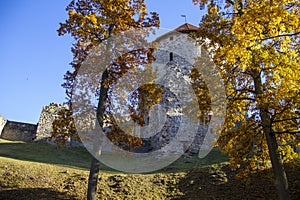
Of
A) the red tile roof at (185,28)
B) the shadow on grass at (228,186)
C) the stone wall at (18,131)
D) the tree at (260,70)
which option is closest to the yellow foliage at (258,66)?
the tree at (260,70)

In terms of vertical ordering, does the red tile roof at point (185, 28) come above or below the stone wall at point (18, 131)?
above

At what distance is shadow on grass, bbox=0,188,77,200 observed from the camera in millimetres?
6794

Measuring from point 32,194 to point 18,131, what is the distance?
39.2 ft

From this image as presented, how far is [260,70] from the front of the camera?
248 inches

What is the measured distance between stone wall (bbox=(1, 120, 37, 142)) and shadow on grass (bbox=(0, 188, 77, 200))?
424 inches

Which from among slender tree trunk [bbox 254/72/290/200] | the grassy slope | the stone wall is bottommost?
the grassy slope

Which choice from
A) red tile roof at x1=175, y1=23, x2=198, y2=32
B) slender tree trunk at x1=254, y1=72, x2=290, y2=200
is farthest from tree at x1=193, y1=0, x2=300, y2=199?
red tile roof at x1=175, y1=23, x2=198, y2=32

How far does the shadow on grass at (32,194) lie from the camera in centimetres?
679

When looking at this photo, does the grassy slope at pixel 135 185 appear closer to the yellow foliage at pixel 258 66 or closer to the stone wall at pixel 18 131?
the yellow foliage at pixel 258 66

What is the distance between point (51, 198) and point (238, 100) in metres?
5.52

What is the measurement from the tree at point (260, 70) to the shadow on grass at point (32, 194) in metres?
4.56

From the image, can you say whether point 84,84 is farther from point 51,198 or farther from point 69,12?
point 51,198

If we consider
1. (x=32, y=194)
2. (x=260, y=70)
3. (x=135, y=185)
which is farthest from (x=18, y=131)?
(x=260, y=70)

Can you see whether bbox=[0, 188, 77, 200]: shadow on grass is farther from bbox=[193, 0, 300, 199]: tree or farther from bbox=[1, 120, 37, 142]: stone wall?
bbox=[1, 120, 37, 142]: stone wall
